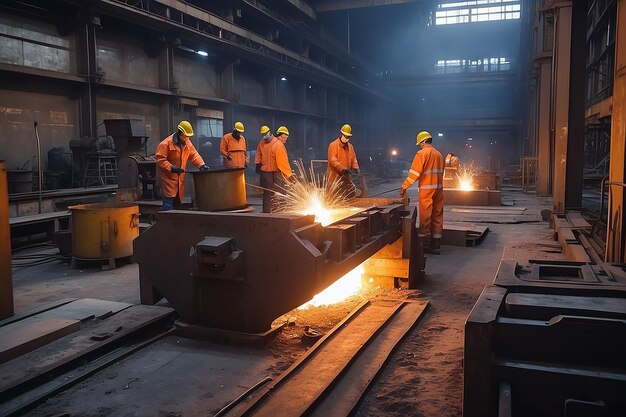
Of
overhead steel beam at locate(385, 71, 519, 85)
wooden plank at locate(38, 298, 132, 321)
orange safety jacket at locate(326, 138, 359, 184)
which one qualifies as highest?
overhead steel beam at locate(385, 71, 519, 85)

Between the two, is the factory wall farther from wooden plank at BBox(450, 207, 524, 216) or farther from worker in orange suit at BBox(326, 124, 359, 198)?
wooden plank at BBox(450, 207, 524, 216)

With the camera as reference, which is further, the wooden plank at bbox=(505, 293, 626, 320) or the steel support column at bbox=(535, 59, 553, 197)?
the steel support column at bbox=(535, 59, 553, 197)

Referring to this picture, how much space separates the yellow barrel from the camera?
18.1 feet

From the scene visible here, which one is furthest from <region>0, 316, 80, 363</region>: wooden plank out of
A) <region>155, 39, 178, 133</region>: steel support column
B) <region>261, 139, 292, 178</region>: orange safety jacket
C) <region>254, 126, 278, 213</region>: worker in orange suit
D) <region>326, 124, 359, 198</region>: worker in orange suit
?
<region>155, 39, 178, 133</region>: steel support column

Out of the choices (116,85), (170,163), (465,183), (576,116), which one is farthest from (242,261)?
(465,183)

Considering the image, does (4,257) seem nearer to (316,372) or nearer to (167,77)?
(316,372)

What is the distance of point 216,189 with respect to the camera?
4.18 metres

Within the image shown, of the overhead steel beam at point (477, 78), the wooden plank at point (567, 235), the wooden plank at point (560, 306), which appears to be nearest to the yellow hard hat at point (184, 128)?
the wooden plank at point (567, 235)

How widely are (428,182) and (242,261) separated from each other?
3.67 metres

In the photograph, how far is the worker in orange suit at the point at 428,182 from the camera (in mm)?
6160

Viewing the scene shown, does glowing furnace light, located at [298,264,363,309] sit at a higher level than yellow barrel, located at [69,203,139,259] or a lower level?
lower

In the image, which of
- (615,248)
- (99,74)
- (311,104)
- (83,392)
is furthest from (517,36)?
(83,392)

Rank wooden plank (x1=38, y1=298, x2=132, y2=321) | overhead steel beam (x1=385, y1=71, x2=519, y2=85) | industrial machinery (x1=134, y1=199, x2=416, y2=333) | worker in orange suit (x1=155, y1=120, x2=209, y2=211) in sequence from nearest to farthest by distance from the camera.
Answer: industrial machinery (x1=134, y1=199, x2=416, y2=333) → wooden plank (x1=38, y1=298, x2=132, y2=321) → worker in orange suit (x1=155, y1=120, x2=209, y2=211) → overhead steel beam (x1=385, y1=71, x2=519, y2=85)

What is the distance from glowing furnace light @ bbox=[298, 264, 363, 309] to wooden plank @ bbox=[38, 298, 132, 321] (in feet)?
4.67
